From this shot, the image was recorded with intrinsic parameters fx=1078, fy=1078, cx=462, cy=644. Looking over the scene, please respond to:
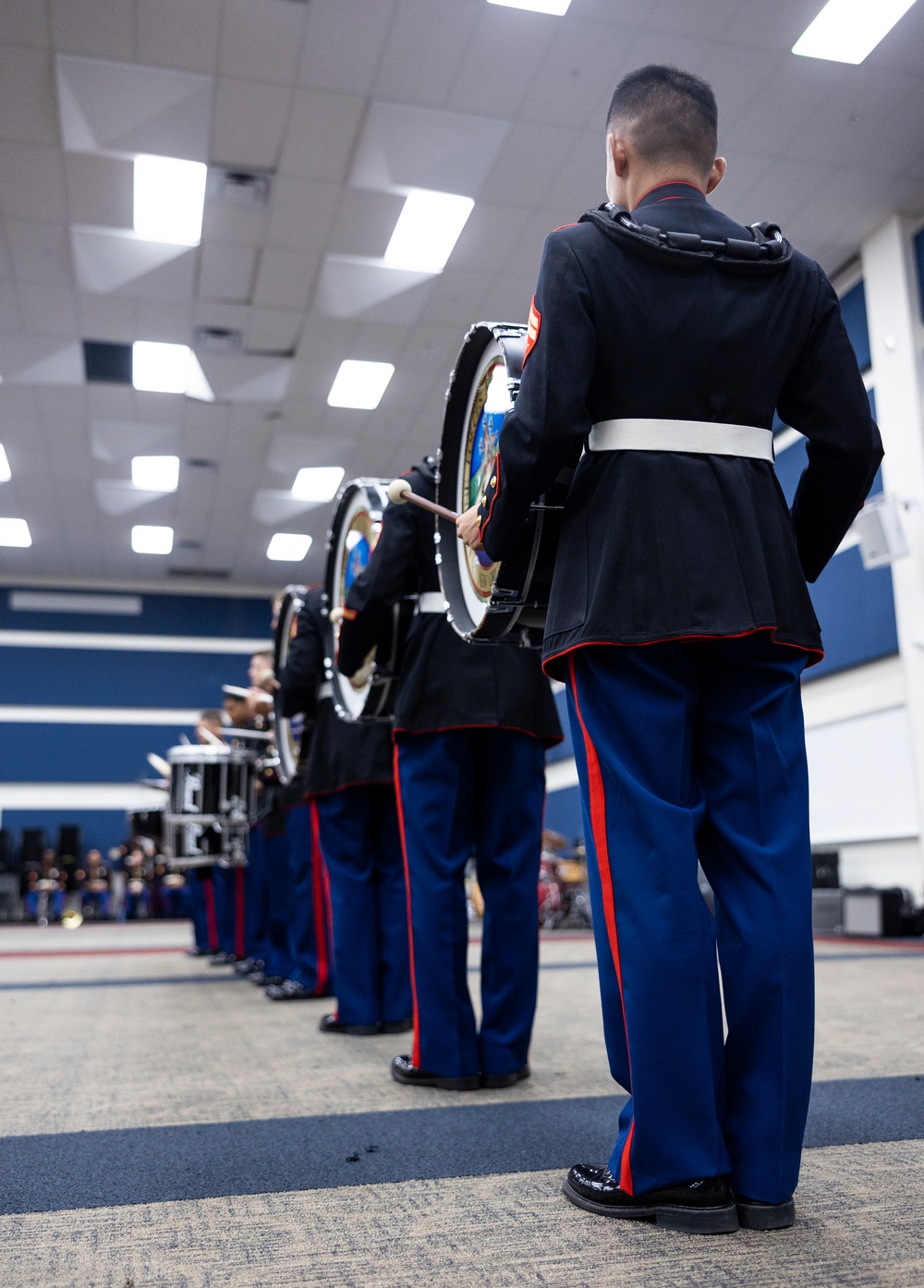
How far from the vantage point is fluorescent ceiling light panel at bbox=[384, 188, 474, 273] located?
25.9 ft

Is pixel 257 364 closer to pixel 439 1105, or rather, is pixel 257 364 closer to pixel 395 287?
pixel 395 287

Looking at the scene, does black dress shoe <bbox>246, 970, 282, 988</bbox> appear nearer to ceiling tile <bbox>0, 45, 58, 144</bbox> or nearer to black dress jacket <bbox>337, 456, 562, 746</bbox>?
black dress jacket <bbox>337, 456, 562, 746</bbox>

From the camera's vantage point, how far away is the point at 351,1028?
3.30 metres

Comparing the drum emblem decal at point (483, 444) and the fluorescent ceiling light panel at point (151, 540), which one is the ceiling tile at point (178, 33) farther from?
the fluorescent ceiling light panel at point (151, 540)

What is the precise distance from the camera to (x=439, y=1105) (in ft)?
7.22

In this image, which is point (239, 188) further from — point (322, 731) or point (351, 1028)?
point (351, 1028)

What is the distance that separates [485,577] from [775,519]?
2.23 ft

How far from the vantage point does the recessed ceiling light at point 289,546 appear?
15539 millimetres

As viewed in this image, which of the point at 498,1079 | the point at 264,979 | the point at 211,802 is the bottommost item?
the point at 264,979

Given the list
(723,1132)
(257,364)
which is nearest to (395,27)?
(257,364)

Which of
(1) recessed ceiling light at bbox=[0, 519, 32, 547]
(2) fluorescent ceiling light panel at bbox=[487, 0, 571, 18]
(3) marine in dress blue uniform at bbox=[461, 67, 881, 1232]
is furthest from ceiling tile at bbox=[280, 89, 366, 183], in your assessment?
(1) recessed ceiling light at bbox=[0, 519, 32, 547]

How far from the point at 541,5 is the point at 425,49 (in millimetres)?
730

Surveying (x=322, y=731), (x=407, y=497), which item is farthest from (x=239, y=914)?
(x=407, y=497)

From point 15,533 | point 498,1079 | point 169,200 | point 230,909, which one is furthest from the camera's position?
point 15,533
